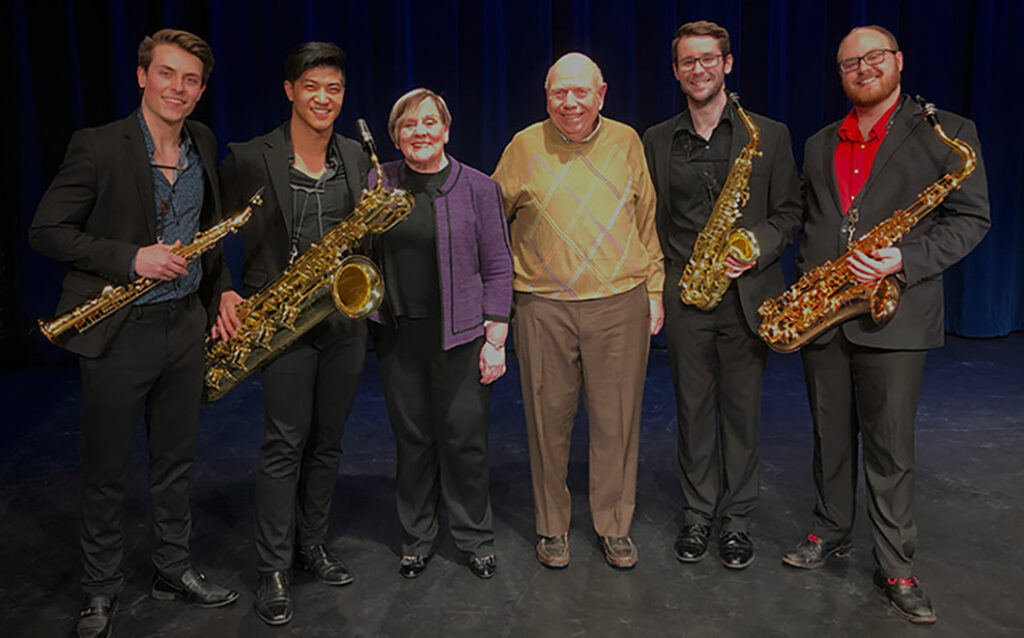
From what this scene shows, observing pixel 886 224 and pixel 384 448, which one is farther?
pixel 384 448

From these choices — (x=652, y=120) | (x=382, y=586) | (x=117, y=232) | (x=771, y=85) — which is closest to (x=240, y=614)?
(x=382, y=586)

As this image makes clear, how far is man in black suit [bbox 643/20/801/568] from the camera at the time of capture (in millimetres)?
3197

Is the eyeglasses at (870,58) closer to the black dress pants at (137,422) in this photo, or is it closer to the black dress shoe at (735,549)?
the black dress shoe at (735,549)

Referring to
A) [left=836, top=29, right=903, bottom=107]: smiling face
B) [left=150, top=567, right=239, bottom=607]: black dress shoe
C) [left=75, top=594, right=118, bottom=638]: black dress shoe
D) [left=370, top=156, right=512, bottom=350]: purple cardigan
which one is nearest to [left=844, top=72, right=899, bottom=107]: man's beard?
[left=836, top=29, right=903, bottom=107]: smiling face

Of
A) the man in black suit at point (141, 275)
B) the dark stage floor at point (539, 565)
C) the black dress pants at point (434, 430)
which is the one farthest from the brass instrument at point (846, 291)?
the man in black suit at point (141, 275)

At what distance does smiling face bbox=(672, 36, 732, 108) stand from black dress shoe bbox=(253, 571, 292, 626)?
222cm

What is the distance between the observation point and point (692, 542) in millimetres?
3430

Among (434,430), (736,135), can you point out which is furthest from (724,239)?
(434,430)

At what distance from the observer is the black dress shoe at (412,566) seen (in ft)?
10.9

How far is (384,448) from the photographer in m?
4.73

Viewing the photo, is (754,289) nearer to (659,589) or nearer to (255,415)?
(659,589)

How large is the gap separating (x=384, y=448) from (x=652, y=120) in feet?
12.1

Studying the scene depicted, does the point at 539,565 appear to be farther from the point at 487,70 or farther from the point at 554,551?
the point at 487,70

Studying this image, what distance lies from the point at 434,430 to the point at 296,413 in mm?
519
